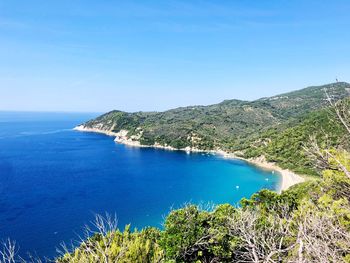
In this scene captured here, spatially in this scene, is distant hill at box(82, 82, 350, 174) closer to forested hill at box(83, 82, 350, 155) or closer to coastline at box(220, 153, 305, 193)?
forested hill at box(83, 82, 350, 155)

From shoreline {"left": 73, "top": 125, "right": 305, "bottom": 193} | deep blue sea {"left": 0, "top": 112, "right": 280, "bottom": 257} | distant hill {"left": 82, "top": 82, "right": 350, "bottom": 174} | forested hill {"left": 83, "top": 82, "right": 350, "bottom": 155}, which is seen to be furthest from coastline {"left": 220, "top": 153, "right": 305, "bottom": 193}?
forested hill {"left": 83, "top": 82, "right": 350, "bottom": 155}

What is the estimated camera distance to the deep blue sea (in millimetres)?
48438

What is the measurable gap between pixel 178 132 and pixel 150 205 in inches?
3390

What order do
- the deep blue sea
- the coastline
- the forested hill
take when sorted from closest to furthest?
the deep blue sea, the coastline, the forested hill

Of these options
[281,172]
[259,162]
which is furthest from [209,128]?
[281,172]

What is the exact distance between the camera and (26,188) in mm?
67562

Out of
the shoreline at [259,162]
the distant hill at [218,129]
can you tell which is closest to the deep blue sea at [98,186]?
the shoreline at [259,162]

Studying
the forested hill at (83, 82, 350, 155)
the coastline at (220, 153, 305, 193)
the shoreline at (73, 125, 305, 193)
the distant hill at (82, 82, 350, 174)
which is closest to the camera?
the coastline at (220, 153, 305, 193)

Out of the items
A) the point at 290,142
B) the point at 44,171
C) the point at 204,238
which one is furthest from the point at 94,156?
the point at 204,238

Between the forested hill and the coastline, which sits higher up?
the forested hill

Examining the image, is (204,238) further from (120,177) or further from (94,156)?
(94,156)

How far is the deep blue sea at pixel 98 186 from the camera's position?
48.4 metres

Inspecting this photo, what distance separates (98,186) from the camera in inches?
2874

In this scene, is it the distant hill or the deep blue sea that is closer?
the deep blue sea
